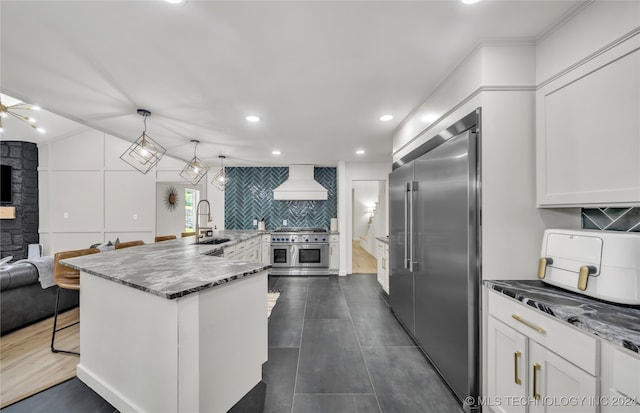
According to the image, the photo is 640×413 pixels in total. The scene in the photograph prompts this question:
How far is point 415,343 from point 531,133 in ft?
6.72

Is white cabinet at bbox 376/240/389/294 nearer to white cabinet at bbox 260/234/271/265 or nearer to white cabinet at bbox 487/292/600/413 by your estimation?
white cabinet at bbox 487/292/600/413

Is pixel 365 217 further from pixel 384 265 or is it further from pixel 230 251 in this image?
pixel 230 251

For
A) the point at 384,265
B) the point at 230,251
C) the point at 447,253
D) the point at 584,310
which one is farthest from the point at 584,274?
the point at 230,251

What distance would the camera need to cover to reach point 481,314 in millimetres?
1451

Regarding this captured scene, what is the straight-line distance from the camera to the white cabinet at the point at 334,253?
16.2 feet

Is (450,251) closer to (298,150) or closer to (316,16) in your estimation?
(316,16)

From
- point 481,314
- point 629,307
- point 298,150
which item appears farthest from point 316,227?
point 629,307

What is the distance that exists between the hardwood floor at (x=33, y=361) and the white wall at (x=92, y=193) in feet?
12.3

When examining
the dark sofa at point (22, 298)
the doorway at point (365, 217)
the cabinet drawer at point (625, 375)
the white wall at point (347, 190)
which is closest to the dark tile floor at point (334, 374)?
the cabinet drawer at point (625, 375)

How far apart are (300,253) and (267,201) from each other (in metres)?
1.61

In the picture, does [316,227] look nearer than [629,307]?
No

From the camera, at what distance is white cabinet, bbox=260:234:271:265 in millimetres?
4930

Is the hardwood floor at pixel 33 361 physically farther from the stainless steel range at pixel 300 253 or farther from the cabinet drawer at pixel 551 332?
the cabinet drawer at pixel 551 332

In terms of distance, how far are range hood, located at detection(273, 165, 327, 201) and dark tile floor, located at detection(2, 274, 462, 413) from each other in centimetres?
273
